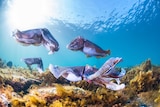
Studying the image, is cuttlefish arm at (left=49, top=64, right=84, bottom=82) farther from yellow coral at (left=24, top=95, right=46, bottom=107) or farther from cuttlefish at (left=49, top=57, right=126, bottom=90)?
yellow coral at (left=24, top=95, right=46, bottom=107)

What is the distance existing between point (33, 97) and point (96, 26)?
41135 millimetres

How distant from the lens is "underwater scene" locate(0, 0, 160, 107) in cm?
380

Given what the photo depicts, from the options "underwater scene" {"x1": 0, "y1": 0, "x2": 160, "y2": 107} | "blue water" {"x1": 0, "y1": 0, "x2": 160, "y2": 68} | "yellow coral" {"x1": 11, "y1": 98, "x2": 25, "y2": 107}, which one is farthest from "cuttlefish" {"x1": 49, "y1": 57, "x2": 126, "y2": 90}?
"blue water" {"x1": 0, "y1": 0, "x2": 160, "y2": 68}

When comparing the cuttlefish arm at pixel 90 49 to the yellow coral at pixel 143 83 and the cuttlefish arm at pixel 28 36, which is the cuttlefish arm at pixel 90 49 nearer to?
the cuttlefish arm at pixel 28 36

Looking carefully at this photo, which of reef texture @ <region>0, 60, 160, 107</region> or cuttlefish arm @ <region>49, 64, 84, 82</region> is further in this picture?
reef texture @ <region>0, 60, 160, 107</region>

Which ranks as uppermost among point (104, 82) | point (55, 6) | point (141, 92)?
point (55, 6)

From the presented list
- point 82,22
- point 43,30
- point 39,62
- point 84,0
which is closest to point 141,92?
point 39,62

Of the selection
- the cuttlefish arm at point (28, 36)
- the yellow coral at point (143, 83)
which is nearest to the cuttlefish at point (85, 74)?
the cuttlefish arm at point (28, 36)

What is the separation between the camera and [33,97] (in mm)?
4414

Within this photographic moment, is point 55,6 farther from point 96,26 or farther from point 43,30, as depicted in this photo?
point 43,30

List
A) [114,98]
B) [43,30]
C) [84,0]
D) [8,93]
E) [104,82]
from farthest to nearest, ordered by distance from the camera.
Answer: [84,0] < [8,93] < [114,98] < [43,30] < [104,82]

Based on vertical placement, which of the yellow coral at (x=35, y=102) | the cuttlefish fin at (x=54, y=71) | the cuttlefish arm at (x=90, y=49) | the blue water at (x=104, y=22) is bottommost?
the yellow coral at (x=35, y=102)

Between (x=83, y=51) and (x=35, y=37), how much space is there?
0.93 m

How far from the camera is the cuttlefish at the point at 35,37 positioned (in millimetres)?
3793
